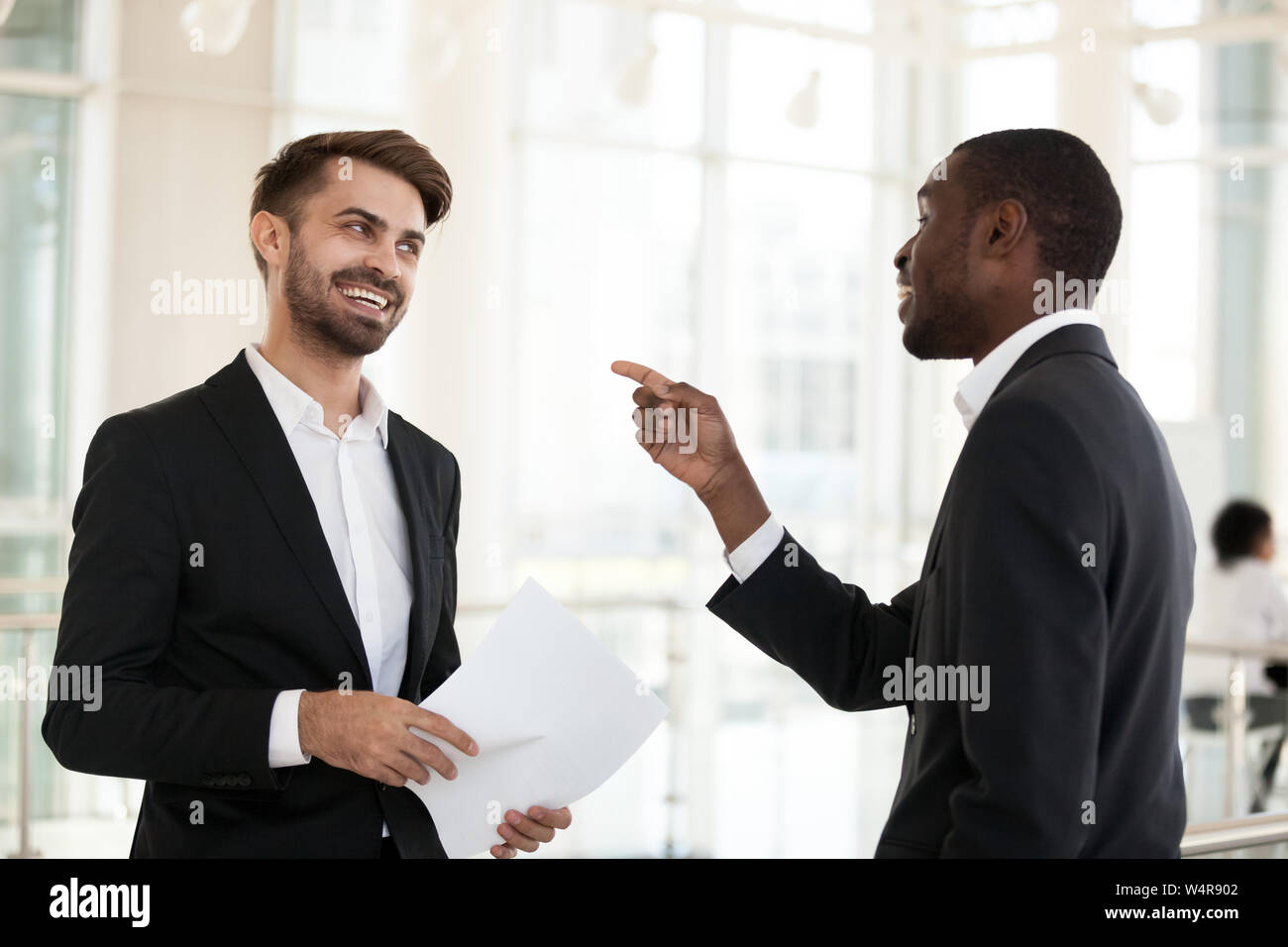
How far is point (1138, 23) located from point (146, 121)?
227 inches

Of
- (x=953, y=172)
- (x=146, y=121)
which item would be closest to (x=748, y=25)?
(x=146, y=121)

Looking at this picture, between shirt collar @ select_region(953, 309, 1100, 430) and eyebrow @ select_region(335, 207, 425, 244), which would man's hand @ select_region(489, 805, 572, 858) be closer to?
Result: shirt collar @ select_region(953, 309, 1100, 430)

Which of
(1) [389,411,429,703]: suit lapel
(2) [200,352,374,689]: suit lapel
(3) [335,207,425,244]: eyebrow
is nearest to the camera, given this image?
(2) [200,352,374,689]: suit lapel

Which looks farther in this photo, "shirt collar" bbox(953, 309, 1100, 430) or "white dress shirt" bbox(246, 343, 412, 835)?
"white dress shirt" bbox(246, 343, 412, 835)

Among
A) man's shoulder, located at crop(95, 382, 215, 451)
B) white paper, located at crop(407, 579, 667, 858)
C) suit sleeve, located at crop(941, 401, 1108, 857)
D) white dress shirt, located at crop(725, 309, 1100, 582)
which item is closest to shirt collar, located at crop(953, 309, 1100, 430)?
white dress shirt, located at crop(725, 309, 1100, 582)

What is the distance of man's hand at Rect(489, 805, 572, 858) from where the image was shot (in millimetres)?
1680

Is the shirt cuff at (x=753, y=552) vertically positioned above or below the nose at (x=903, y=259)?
below

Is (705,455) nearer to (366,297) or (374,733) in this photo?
(366,297)

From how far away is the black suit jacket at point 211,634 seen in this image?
1528mm

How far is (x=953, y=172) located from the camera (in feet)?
Answer: 5.14

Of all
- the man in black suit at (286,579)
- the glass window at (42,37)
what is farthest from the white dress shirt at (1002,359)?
the glass window at (42,37)

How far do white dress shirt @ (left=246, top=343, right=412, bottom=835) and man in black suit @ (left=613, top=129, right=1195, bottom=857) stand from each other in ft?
2.24

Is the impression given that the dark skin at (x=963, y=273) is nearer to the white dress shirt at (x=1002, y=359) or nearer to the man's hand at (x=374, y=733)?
the white dress shirt at (x=1002, y=359)

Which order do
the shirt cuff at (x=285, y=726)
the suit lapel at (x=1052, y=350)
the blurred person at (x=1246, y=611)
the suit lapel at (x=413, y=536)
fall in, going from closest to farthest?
the suit lapel at (x=1052, y=350) < the shirt cuff at (x=285, y=726) < the suit lapel at (x=413, y=536) < the blurred person at (x=1246, y=611)
